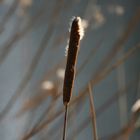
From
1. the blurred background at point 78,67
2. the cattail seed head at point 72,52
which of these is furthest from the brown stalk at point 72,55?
the blurred background at point 78,67

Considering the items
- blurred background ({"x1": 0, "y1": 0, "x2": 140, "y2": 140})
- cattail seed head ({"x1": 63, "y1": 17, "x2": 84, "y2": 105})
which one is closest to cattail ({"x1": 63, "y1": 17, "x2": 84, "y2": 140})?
cattail seed head ({"x1": 63, "y1": 17, "x2": 84, "y2": 105})

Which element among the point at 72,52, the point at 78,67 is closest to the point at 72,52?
the point at 72,52

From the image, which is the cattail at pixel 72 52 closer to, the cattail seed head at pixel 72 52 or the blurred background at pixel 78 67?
the cattail seed head at pixel 72 52

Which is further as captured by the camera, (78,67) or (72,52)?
(78,67)

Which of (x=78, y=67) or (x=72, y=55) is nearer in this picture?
(x=72, y=55)

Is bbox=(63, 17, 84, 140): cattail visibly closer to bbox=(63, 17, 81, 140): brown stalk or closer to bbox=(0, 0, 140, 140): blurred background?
bbox=(63, 17, 81, 140): brown stalk

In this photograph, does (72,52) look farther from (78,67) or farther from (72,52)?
(78,67)

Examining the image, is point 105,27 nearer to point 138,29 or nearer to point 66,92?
point 138,29

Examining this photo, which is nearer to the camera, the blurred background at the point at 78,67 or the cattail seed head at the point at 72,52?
the cattail seed head at the point at 72,52

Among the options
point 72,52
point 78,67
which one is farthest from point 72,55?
point 78,67

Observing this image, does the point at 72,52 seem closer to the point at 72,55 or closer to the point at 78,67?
the point at 72,55

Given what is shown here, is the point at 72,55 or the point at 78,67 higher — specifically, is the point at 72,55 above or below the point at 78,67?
below

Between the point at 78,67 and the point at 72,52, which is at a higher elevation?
the point at 78,67
